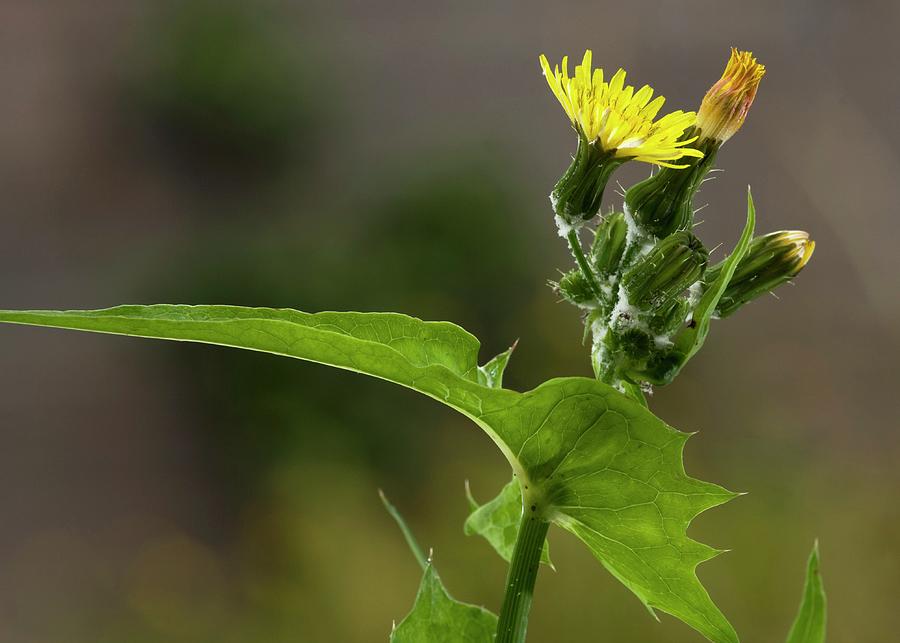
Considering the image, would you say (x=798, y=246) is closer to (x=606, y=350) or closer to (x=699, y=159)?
(x=699, y=159)

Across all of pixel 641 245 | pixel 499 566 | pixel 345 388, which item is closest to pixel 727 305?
pixel 641 245

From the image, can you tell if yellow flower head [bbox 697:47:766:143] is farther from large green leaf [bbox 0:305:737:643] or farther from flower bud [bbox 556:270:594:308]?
large green leaf [bbox 0:305:737:643]

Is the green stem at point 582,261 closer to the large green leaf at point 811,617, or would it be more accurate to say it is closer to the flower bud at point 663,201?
the flower bud at point 663,201

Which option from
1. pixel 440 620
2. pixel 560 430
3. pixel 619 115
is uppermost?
pixel 619 115

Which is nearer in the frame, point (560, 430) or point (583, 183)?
point (560, 430)

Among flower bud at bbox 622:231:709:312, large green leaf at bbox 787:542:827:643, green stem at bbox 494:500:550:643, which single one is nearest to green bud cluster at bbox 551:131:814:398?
flower bud at bbox 622:231:709:312

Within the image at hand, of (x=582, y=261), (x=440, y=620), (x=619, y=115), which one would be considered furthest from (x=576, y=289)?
(x=440, y=620)
